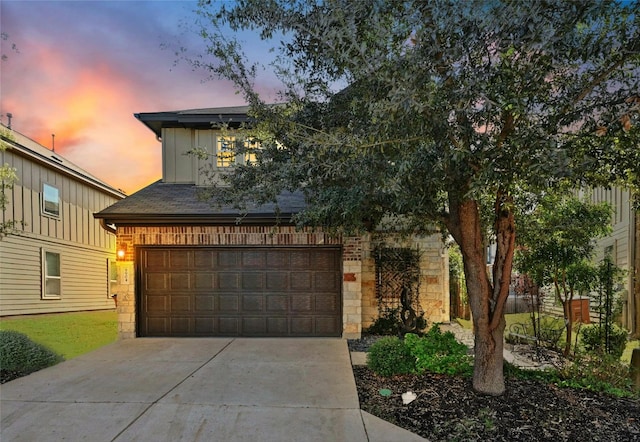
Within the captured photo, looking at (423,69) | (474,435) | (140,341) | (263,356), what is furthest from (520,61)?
(140,341)

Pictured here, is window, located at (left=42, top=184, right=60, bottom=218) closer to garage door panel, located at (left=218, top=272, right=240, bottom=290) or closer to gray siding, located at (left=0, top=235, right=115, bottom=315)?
gray siding, located at (left=0, top=235, right=115, bottom=315)

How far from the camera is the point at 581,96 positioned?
4262 mm

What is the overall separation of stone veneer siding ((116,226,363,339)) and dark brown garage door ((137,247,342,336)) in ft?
0.68

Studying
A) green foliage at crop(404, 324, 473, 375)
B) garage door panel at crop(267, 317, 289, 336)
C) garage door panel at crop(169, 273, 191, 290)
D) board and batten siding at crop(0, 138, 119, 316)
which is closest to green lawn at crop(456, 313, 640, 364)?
green foliage at crop(404, 324, 473, 375)

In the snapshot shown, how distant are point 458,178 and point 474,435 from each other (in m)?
2.58

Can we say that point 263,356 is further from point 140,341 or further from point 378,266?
point 378,266

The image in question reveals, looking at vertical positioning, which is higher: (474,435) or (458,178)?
(458,178)

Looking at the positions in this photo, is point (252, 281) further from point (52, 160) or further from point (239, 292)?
point (52, 160)

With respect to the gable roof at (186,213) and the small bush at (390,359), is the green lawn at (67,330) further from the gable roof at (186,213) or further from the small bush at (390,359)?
the small bush at (390,359)

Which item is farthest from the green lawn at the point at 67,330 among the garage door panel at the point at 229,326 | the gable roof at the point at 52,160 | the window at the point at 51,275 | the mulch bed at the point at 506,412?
the mulch bed at the point at 506,412

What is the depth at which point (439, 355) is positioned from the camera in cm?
575

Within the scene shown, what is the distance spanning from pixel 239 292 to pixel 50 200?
286 inches

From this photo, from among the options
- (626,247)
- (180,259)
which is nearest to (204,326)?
(180,259)

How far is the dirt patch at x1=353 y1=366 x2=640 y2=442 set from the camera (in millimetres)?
3898
